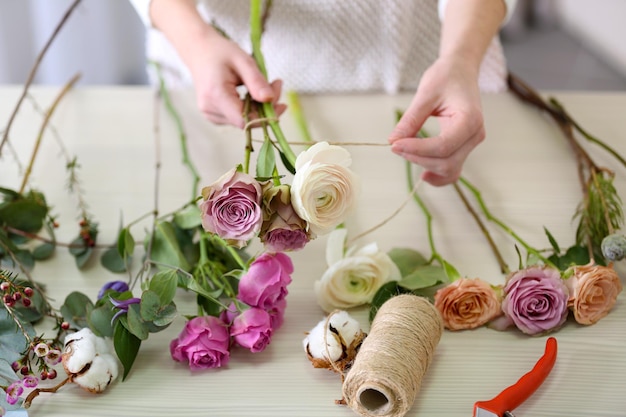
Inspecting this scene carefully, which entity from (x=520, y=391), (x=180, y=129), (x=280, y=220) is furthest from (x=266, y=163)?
(x=180, y=129)

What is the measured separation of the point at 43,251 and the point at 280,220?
0.35 meters

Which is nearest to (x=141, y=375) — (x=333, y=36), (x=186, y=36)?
(x=186, y=36)

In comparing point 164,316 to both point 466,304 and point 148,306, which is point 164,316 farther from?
point 466,304

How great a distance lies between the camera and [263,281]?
0.64m

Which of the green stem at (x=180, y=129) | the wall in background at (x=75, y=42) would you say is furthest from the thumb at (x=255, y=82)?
the wall in background at (x=75, y=42)

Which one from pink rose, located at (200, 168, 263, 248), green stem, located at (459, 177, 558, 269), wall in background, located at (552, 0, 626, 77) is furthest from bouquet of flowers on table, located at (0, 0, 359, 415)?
wall in background, located at (552, 0, 626, 77)

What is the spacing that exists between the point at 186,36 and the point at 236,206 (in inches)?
15.9

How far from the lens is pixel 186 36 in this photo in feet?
2.94

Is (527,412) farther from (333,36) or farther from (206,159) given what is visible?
(333,36)

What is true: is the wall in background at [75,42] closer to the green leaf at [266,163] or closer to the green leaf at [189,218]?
the green leaf at [189,218]

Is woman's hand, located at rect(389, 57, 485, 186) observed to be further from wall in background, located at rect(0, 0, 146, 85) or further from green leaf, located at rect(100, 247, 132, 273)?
wall in background, located at rect(0, 0, 146, 85)

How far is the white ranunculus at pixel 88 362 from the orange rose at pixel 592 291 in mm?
420

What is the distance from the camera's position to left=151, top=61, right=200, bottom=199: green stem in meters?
0.88

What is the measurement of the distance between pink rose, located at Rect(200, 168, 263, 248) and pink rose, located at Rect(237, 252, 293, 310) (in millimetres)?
78
